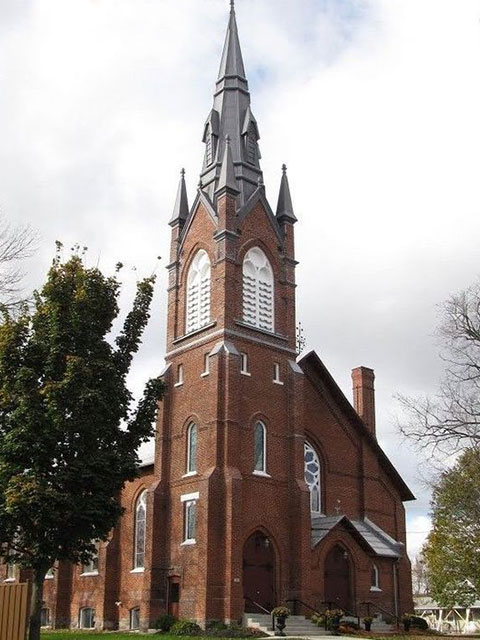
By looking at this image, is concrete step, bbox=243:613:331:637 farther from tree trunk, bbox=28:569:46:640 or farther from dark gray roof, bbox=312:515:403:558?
tree trunk, bbox=28:569:46:640

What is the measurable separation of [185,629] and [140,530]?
8252 millimetres

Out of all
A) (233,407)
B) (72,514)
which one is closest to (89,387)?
(72,514)

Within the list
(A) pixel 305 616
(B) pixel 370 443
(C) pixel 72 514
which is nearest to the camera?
(C) pixel 72 514

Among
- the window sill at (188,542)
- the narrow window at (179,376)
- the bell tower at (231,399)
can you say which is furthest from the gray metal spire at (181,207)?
the window sill at (188,542)

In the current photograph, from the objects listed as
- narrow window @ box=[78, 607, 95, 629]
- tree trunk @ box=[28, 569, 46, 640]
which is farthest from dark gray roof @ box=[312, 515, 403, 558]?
tree trunk @ box=[28, 569, 46, 640]

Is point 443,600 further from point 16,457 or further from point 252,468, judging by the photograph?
point 16,457

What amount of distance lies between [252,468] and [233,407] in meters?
2.58

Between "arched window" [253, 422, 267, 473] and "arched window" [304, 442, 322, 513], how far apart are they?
4.42 m

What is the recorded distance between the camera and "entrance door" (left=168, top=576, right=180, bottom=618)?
103ft

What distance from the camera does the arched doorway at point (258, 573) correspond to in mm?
30750

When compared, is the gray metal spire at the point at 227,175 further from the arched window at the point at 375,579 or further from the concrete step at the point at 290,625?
the arched window at the point at 375,579

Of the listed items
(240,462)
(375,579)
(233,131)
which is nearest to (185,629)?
(240,462)

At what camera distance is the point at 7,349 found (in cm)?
2364

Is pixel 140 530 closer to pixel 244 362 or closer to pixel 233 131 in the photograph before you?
pixel 244 362
